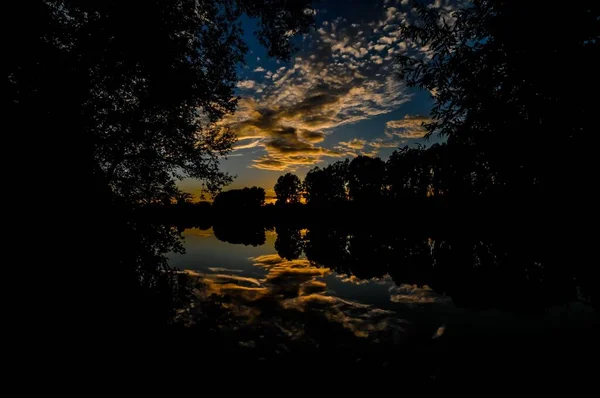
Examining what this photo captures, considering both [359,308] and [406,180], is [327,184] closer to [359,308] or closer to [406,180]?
[406,180]

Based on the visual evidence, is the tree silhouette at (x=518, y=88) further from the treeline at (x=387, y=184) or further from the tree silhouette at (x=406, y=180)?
the tree silhouette at (x=406, y=180)

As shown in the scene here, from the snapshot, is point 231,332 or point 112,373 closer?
point 112,373

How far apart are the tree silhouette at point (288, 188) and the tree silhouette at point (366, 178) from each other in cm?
4672

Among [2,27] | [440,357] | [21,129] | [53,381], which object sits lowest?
[440,357]

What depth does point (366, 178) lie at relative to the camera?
436ft

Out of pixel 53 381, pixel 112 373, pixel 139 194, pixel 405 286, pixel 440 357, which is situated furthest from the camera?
pixel 405 286

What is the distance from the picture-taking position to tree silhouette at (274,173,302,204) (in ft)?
589

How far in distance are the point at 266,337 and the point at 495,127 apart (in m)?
12.5

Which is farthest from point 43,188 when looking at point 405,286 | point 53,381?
point 405,286

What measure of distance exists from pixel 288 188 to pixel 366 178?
202ft

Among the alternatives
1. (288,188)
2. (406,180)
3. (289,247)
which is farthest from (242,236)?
(288,188)

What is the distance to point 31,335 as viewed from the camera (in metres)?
5.31

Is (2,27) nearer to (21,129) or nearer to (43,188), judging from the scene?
Answer: (21,129)

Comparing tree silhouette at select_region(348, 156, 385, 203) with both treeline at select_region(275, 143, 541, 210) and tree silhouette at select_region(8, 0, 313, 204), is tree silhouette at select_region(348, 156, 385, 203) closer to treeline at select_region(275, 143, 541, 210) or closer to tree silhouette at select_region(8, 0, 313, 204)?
treeline at select_region(275, 143, 541, 210)
